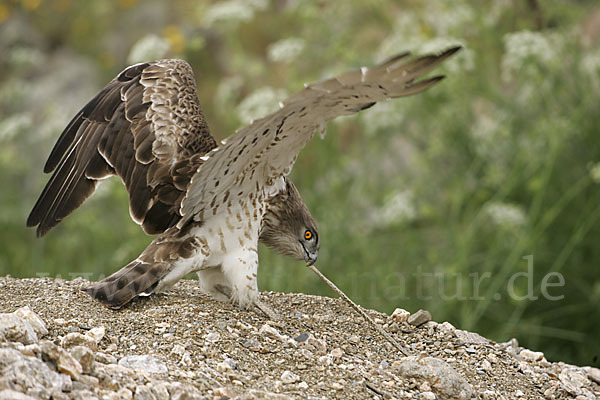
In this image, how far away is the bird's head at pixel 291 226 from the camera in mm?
4230

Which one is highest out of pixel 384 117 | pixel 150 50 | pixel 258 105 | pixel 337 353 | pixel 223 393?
pixel 150 50

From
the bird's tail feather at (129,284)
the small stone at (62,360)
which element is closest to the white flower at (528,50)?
the bird's tail feather at (129,284)

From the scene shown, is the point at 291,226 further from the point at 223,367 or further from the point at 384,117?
the point at 384,117

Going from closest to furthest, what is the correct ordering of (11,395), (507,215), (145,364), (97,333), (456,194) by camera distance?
(11,395) → (145,364) → (97,333) → (507,215) → (456,194)

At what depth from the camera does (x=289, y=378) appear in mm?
3178

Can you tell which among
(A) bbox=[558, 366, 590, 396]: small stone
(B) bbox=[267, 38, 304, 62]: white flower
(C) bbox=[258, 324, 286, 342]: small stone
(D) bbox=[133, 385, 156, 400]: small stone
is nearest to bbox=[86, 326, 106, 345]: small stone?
(D) bbox=[133, 385, 156, 400]: small stone

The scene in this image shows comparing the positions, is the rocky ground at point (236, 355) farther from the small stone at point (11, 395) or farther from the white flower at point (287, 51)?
the white flower at point (287, 51)

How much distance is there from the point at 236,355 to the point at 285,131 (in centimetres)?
105

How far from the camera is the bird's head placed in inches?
167

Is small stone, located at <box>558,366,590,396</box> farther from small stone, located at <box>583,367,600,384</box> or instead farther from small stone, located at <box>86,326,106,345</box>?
small stone, located at <box>86,326,106,345</box>

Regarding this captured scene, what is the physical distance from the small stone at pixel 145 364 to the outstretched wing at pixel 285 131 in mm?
956

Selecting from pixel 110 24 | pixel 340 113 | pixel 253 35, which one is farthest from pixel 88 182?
pixel 110 24

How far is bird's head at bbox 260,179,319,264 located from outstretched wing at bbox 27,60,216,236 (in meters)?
0.49

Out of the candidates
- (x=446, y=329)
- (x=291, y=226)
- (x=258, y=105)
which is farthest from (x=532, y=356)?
(x=258, y=105)
